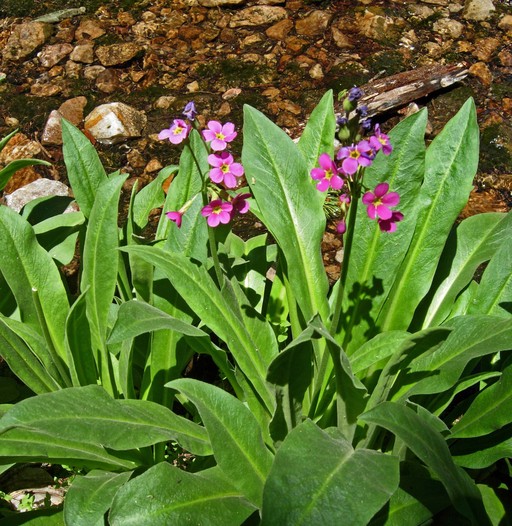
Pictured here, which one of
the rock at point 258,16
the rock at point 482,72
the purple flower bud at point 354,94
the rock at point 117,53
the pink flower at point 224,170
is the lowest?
the rock at point 482,72

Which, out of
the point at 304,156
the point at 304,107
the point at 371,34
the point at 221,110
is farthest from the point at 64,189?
the point at 371,34

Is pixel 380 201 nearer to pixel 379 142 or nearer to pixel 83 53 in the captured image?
pixel 379 142

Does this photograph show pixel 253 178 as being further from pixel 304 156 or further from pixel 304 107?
pixel 304 107

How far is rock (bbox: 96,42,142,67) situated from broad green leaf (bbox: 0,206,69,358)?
223 centimetres

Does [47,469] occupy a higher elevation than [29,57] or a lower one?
lower

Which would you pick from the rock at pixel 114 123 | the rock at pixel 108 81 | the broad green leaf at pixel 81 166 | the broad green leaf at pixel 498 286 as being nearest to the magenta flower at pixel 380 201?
the broad green leaf at pixel 498 286

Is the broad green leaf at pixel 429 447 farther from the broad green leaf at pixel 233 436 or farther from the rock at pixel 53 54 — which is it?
the rock at pixel 53 54

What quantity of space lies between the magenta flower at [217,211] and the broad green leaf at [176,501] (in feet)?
2.04

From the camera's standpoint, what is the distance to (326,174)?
5.65ft

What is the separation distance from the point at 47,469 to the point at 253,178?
4.06ft

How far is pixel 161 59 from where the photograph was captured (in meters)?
4.41

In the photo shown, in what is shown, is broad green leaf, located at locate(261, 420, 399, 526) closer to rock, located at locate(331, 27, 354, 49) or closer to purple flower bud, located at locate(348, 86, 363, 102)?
purple flower bud, located at locate(348, 86, 363, 102)

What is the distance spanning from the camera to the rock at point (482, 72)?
4145 millimetres

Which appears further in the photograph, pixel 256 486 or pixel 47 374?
pixel 47 374
